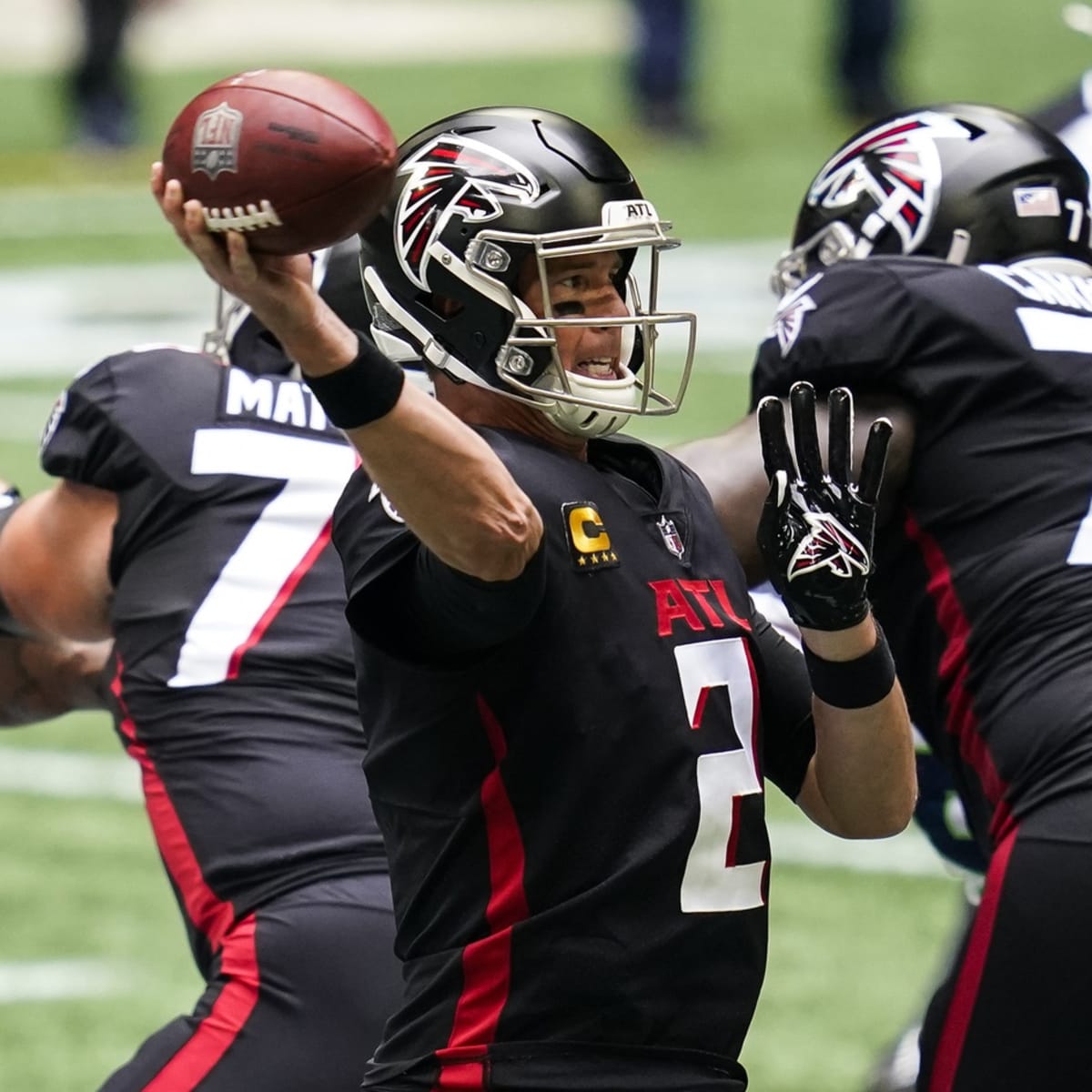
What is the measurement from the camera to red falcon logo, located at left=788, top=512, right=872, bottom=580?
3012 mm

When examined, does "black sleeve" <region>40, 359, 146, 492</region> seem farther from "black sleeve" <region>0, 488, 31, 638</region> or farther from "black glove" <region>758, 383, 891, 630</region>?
"black glove" <region>758, 383, 891, 630</region>

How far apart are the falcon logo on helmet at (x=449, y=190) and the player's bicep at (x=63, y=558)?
1054 millimetres

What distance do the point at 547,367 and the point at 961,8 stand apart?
2020 cm

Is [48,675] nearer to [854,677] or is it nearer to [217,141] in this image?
[854,677]

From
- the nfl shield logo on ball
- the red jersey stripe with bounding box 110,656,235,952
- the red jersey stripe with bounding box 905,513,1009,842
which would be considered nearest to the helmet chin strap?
the red jersey stripe with bounding box 905,513,1009,842

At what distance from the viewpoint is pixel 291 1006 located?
11.7 feet

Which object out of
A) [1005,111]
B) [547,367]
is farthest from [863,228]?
[547,367]

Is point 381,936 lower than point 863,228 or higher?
lower

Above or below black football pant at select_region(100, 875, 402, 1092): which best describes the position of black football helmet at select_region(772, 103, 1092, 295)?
above

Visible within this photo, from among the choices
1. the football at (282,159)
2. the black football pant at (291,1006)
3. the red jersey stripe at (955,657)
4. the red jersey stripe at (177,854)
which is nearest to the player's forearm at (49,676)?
the red jersey stripe at (177,854)

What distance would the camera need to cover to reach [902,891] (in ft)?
20.1

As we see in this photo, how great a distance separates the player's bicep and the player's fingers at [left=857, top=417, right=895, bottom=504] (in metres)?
1.40

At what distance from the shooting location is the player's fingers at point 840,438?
3043mm

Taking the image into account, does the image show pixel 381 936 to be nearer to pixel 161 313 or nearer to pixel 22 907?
pixel 22 907
